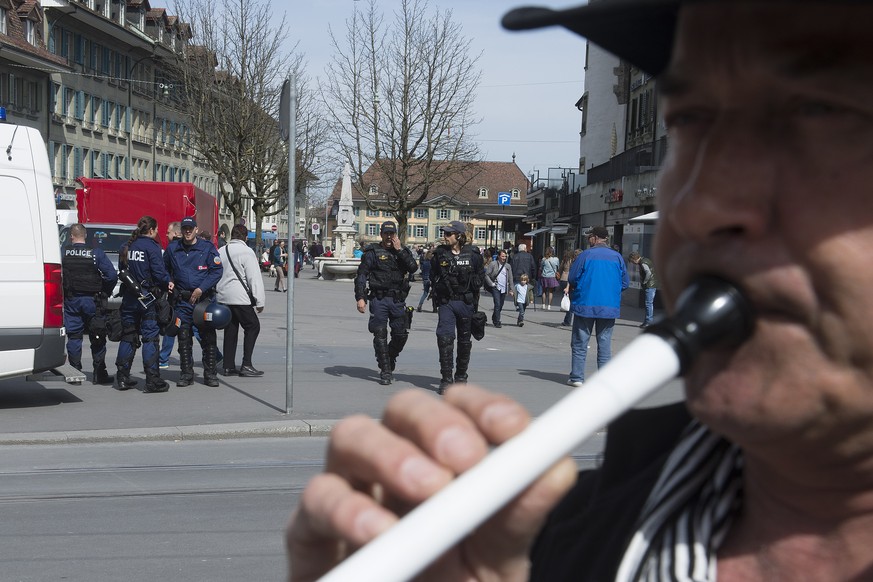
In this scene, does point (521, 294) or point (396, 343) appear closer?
point (396, 343)

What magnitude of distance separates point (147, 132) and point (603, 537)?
64624 millimetres

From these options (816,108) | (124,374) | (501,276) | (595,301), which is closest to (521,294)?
(501,276)

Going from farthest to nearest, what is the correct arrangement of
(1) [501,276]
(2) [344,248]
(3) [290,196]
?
(2) [344,248], (1) [501,276], (3) [290,196]

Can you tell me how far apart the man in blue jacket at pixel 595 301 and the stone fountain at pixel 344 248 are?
2923 cm

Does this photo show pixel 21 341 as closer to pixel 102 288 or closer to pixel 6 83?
pixel 102 288

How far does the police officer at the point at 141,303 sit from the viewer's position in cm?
1155

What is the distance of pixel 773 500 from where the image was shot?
1214 millimetres

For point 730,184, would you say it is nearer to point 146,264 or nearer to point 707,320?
point 707,320

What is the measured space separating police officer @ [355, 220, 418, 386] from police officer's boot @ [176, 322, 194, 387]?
1964 millimetres

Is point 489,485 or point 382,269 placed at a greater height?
point 489,485

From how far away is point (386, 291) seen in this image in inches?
485

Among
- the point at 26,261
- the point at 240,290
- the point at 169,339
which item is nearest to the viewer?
the point at 26,261

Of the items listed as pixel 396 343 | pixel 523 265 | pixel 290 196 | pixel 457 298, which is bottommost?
pixel 396 343

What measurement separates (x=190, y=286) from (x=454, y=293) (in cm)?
301
